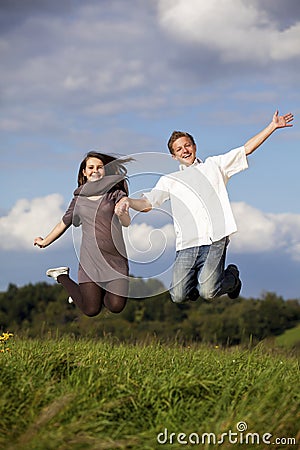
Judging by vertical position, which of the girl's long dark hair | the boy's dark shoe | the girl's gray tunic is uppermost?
the girl's long dark hair

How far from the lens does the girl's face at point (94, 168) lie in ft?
29.0

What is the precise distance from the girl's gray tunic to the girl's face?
0.30 feet

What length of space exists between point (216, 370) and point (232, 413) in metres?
1.38

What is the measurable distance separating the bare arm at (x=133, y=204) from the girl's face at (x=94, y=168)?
562 mm

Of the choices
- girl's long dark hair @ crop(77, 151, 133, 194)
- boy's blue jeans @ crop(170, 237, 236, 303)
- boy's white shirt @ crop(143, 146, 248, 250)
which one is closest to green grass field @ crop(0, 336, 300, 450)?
boy's blue jeans @ crop(170, 237, 236, 303)

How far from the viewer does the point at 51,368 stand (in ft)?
24.8

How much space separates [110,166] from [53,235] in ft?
3.81

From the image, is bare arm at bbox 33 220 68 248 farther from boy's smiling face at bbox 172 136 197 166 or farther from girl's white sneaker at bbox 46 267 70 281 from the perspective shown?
boy's smiling face at bbox 172 136 197 166

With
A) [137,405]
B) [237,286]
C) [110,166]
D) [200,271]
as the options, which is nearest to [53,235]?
[110,166]

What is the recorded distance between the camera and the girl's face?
883 cm

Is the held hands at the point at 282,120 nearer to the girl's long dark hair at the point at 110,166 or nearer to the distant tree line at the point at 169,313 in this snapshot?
the girl's long dark hair at the point at 110,166

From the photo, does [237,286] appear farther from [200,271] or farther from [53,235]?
[53,235]

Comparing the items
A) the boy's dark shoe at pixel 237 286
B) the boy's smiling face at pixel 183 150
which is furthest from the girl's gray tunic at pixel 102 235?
the boy's dark shoe at pixel 237 286

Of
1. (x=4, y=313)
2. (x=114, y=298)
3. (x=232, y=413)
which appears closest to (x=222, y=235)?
(x=114, y=298)
